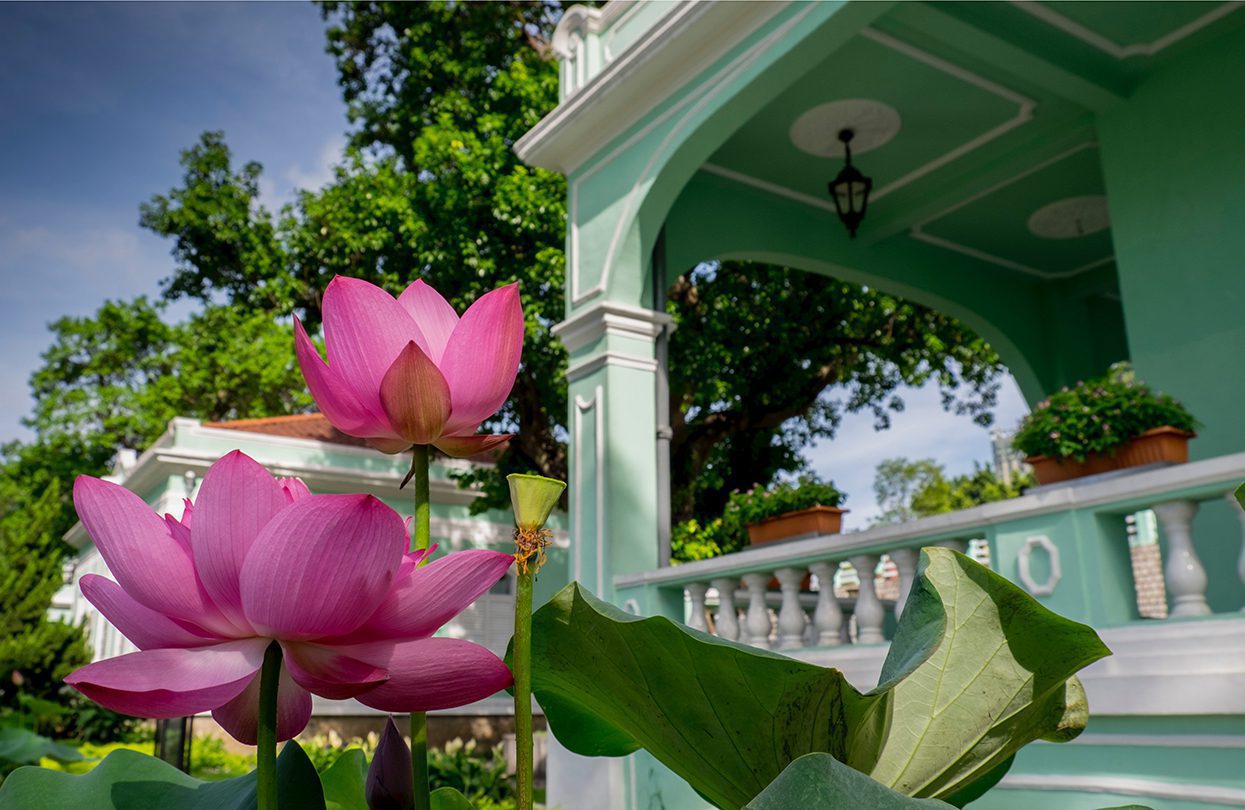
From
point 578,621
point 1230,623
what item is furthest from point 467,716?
point 578,621

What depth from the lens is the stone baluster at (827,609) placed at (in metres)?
5.46

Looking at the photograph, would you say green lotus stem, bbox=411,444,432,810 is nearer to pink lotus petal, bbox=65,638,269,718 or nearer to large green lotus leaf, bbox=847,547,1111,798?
pink lotus petal, bbox=65,638,269,718

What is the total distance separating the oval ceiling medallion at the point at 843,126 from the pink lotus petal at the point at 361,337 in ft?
22.3

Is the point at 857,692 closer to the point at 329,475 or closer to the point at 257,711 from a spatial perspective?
the point at 257,711

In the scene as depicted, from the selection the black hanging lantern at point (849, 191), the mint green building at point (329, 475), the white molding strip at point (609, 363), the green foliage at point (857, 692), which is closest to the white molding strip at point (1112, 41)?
the black hanging lantern at point (849, 191)

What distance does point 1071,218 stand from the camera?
8.68 metres

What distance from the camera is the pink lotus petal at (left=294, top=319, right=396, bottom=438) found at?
24.6 inches

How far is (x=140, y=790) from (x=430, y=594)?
317 millimetres

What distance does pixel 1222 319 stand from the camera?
600cm

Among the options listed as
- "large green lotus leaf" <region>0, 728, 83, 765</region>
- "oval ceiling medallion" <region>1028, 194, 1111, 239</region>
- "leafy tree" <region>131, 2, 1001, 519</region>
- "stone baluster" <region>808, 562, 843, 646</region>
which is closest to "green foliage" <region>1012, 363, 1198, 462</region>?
"stone baluster" <region>808, 562, 843, 646</region>

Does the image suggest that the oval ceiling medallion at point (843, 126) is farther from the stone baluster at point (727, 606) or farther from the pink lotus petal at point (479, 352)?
the pink lotus petal at point (479, 352)

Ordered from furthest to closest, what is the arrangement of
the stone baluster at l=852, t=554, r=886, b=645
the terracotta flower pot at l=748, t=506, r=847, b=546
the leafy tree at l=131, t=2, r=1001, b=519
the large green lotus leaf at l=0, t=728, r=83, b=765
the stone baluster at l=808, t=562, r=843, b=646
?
the leafy tree at l=131, t=2, r=1001, b=519 → the terracotta flower pot at l=748, t=506, r=847, b=546 → the stone baluster at l=808, t=562, r=843, b=646 → the stone baluster at l=852, t=554, r=886, b=645 → the large green lotus leaf at l=0, t=728, r=83, b=765

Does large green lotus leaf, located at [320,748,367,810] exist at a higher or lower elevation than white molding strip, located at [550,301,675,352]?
lower

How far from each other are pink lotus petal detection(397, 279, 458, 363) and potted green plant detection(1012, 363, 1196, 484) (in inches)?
193
